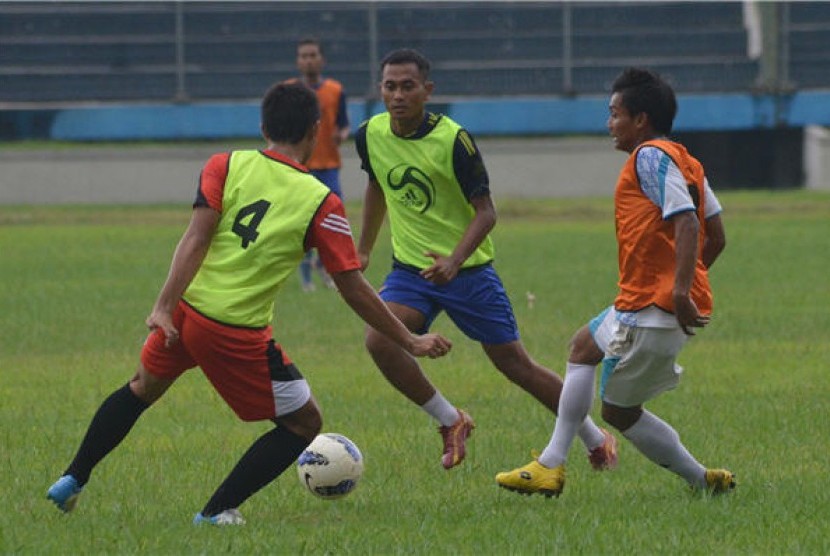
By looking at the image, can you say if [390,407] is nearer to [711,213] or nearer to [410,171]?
[410,171]

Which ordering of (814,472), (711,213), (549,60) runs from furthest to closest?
(549,60) < (814,472) < (711,213)

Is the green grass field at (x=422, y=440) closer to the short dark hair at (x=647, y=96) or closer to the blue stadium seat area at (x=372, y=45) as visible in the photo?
the short dark hair at (x=647, y=96)

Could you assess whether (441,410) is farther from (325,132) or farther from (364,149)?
(325,132)

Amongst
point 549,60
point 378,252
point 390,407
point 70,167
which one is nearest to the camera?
point 390,407

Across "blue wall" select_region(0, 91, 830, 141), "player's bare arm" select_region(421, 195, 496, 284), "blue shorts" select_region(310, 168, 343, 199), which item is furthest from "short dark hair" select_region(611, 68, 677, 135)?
"blue wall" select_region(0, 91, 830, 141)

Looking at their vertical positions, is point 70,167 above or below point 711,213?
below

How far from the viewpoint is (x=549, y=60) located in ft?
122

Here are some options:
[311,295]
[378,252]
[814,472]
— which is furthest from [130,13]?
[814,472]

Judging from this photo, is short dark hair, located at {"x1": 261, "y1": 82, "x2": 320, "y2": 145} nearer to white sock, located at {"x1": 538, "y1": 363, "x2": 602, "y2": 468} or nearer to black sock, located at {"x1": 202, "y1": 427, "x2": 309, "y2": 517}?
black sock, located at {"x1": 202, "y1": 427, "x2": 309, "y2": 517}

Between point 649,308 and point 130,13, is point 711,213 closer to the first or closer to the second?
point 649,308

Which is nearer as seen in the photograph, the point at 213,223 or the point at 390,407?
the point at 213,223

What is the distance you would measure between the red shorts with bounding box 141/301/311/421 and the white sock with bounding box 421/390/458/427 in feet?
5.20

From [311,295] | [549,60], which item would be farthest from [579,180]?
[311,295]

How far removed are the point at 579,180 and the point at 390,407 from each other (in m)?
24.9
